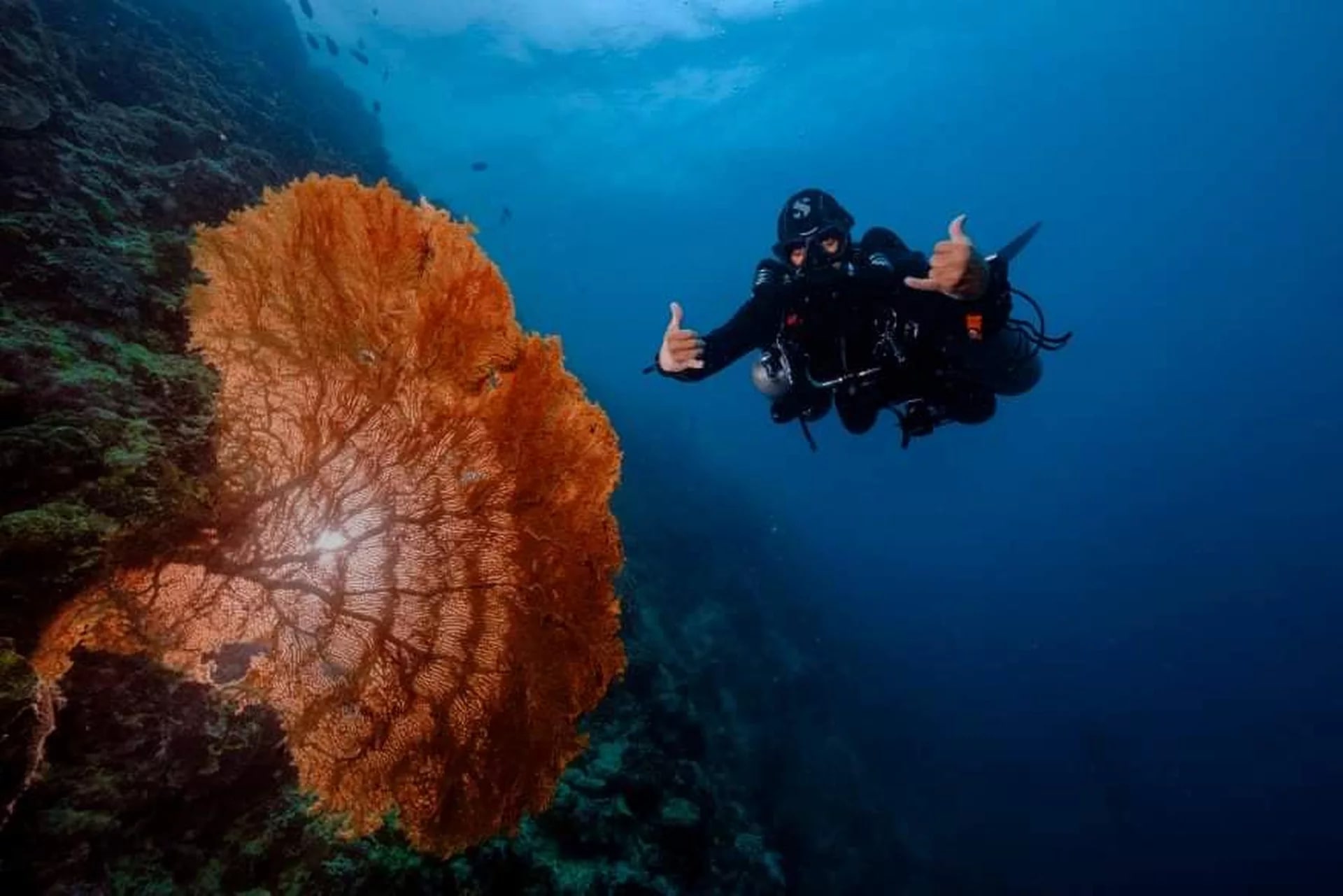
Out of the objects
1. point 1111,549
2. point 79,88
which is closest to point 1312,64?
point 1111,549

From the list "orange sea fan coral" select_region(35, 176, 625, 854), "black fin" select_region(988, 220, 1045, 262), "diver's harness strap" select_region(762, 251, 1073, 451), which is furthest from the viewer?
"black fin" select_region(988, 220, 1045, 262)

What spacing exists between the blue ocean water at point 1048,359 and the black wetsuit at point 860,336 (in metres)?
21.0

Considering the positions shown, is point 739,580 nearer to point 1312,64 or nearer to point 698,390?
point 1312,64

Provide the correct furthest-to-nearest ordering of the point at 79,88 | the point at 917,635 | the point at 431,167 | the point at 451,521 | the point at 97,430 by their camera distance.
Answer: the point at 431,167, the point at 917,635, the point at 79,88, the point at 451,521, the point at 97,430

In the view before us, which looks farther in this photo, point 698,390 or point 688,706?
point 698,390

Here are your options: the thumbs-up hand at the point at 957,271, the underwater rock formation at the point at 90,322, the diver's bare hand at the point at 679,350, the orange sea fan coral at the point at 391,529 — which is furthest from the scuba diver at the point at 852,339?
the underwater rock formation at the point at 90,322

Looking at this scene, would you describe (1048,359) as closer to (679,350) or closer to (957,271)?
(957,271)

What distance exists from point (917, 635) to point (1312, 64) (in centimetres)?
5938

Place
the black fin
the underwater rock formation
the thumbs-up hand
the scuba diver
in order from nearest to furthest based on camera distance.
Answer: the underwater rock formation, the thumbs-up hand, the black fin, the scuba diver

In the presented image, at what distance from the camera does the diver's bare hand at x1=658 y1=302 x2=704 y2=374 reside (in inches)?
167

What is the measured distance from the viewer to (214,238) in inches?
124

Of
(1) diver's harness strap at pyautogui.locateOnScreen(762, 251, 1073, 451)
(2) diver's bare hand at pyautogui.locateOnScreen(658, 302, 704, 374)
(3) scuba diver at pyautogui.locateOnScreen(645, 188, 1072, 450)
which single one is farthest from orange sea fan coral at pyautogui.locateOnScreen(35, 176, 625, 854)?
(1) diver's harness strap at pyautogui.locateOnScreen(762, 251, 1073, 451)

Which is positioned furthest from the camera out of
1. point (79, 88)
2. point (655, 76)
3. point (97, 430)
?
point (655, 76)

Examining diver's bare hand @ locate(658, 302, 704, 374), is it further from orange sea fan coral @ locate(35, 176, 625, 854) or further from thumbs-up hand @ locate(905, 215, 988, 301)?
thumbs-up hand @ locate(905, 215, 988, 301)
